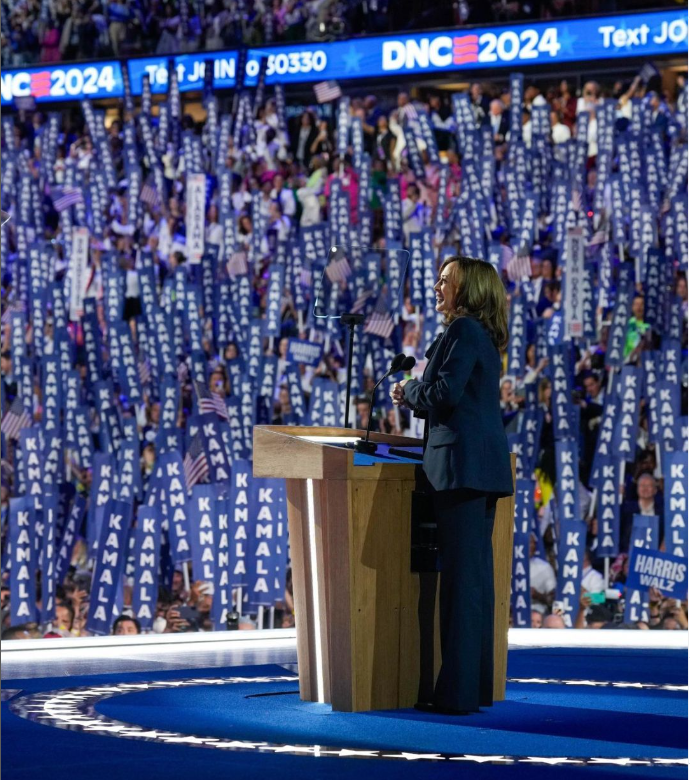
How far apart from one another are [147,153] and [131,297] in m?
1.00

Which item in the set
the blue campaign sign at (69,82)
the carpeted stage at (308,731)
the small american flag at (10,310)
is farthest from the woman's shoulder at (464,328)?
the blue campaign sign at (69,82)

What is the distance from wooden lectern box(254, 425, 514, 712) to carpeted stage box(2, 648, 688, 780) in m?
0.07

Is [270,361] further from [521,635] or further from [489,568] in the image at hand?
[489,568]

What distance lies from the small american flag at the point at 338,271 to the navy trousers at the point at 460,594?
3.51 ft

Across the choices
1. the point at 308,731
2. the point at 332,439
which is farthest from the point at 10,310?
the point at 308,731

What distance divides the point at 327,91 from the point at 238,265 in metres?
1.50

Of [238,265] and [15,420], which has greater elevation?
[238,265]

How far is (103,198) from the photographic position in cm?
791

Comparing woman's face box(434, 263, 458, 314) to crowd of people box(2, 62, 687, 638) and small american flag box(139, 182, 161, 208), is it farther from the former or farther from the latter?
small american flag box(139, 182, 161, 208)

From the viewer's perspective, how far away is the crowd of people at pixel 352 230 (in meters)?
5.67

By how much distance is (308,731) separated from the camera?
2.47 metres

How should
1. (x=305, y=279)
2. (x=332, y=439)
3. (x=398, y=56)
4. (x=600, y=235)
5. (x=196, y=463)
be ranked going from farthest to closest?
(x=398, y=56)
(x=305, y=279)
(x=600, y=235)
(x=196, y=463)
(x=332, y=439)

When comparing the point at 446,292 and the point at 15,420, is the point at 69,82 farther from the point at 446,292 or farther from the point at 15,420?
the point at 446,292

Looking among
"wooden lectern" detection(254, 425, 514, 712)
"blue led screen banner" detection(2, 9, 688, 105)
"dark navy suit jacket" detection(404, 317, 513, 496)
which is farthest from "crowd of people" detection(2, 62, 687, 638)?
"dark navy suit jacket" detection(404, 317, 513, 496)
